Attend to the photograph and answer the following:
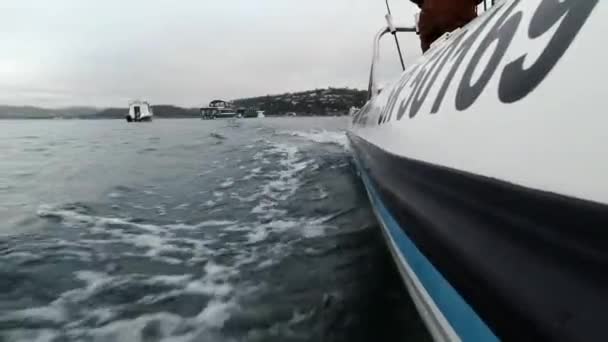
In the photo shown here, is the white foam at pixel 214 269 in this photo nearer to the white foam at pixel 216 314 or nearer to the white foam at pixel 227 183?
the white foam at pixel 216 314

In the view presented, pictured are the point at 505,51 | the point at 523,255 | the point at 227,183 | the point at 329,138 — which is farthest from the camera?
the point at 329,138

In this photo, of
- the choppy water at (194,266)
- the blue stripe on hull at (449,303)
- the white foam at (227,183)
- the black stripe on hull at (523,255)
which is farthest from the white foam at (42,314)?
the white foam at (227,183)

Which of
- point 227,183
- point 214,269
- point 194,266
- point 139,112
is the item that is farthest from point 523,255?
point 139,112

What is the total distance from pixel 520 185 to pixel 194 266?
248 centimetres

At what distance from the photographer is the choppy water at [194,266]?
1.97 m

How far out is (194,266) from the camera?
9.13ft

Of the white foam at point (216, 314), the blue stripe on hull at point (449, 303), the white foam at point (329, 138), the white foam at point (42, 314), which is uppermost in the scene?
the blue stripe on hull at point (449, 303)

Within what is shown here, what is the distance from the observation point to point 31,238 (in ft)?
10.4

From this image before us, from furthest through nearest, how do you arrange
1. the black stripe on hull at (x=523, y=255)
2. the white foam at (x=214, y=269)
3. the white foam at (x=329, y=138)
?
the white foam at (x=329, y=138)
the white foam at (x=214, y=269)
the black stripe on hull at (x=523, y=255)

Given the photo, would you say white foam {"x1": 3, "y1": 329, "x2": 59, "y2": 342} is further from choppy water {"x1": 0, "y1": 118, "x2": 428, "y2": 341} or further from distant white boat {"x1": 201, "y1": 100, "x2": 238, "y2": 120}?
distant white boat {"x1": 201, "y1": 100, "x2": 238, "y2": 120}

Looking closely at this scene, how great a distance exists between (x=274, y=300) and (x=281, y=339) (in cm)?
40

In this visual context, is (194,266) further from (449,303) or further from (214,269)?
(449,303)

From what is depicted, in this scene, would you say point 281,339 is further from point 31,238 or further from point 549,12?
point 31,238

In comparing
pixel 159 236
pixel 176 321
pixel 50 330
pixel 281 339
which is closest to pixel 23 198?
pixel 159 236
